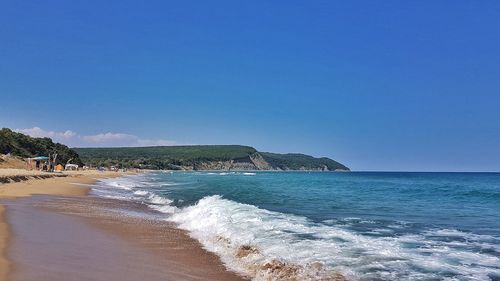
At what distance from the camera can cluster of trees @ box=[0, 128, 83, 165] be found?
93438 millimetres

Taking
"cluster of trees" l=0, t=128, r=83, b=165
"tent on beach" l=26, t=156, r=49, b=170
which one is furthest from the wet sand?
"cluster of trees" l=0, t=128, r=83, b=165

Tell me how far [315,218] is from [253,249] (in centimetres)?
786

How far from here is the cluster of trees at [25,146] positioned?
93.4 metres

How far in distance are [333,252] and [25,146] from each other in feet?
343

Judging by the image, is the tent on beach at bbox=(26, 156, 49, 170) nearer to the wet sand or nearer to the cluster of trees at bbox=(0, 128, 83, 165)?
the cluster of trees at bbox=(0, 128, 83, 165)

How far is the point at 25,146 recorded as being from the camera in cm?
10006

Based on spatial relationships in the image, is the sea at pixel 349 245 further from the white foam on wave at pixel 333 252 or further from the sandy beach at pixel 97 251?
the sandy beach at pixel 97 251

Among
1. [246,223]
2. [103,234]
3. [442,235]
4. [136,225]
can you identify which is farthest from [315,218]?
[103,234]

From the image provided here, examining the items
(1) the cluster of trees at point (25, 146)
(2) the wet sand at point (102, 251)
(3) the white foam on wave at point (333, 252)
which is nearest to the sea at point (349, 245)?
(3) the white foam on wave at point (333, 252)

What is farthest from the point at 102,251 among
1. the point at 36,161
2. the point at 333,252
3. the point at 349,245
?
the point at 36,161

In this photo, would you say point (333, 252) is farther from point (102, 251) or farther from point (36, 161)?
point (36, 161)

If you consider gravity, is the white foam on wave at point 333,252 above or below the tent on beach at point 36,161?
below

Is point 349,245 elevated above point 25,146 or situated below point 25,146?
→ below

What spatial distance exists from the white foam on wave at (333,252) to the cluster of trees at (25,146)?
92.1 metres
